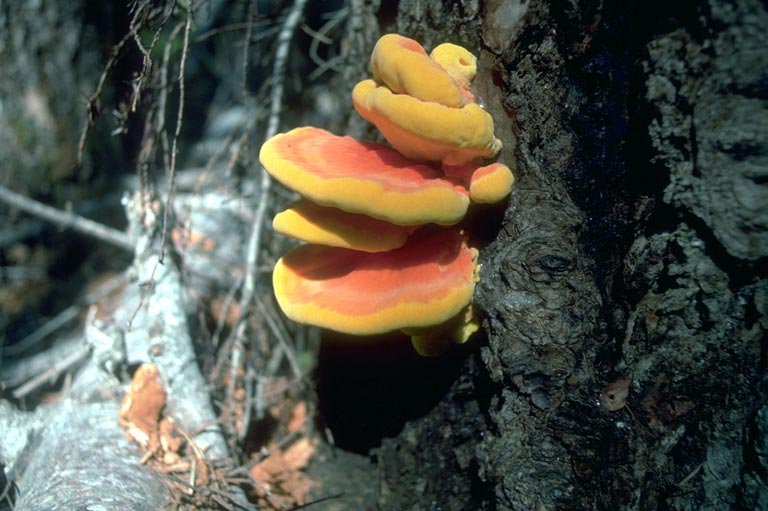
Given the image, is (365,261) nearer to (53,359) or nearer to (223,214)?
(223,214)

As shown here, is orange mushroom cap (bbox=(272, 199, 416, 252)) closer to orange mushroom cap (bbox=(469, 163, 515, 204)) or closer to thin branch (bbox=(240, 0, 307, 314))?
orange mushroom cap (bbox=(469, 163, 515, 204))

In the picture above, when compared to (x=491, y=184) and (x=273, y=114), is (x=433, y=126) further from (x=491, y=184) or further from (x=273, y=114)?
(x=273, y=114)

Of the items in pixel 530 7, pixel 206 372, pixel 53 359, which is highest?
pixel 530 7

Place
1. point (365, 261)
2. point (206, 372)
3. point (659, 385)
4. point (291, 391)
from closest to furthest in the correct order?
point (659, 385)
point (365, 261)
point (206, 372)
point (291, 391)

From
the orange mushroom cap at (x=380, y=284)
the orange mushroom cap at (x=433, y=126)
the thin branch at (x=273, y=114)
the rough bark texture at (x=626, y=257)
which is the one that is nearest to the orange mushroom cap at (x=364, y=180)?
the orange mushroom cap at (x=433, y=126)

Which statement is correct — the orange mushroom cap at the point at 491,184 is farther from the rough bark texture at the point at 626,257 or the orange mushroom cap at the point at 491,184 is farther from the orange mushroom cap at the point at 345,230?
the orange mushroom cap at the point at 345,230

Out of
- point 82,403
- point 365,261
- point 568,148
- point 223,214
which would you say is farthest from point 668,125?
point 223,214
